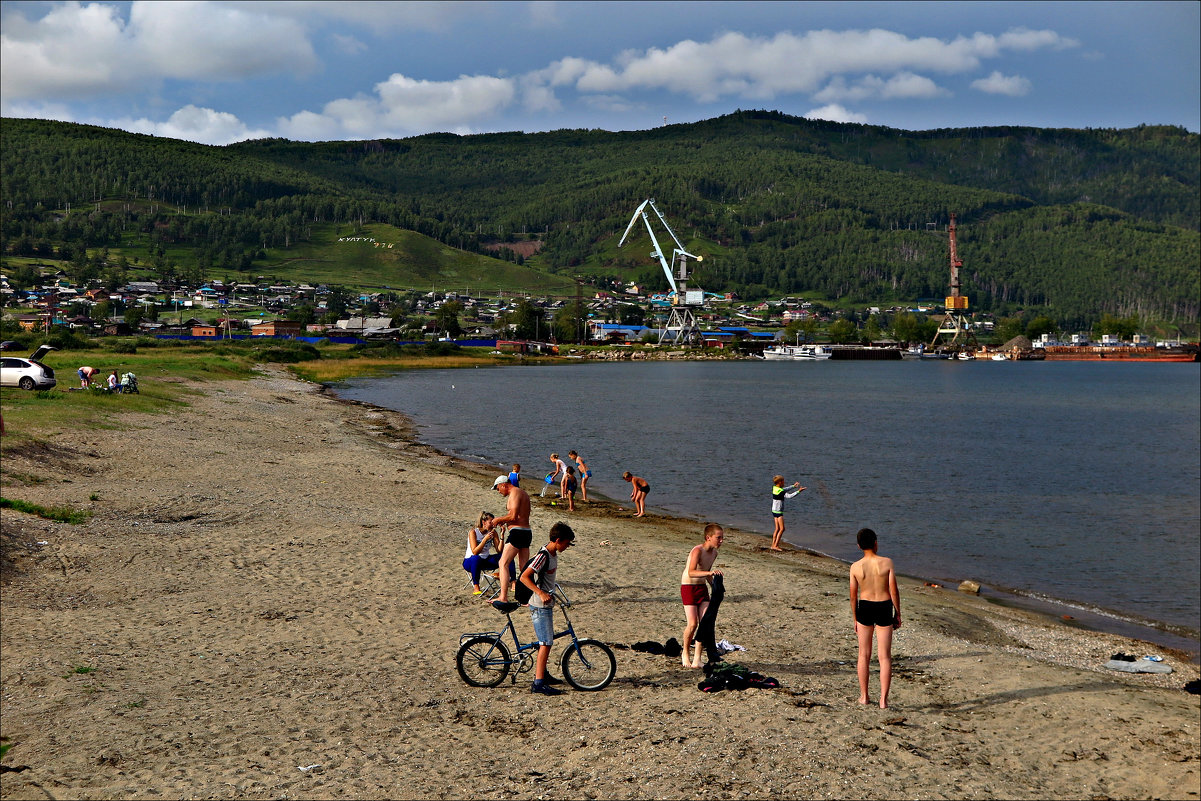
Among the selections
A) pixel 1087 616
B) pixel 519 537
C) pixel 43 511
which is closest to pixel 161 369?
pixel 43 511

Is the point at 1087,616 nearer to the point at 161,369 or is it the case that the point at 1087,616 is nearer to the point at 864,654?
the point at 864,654

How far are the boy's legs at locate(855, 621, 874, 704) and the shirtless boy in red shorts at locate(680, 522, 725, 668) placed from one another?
1.91 metres

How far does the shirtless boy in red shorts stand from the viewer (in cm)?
1162

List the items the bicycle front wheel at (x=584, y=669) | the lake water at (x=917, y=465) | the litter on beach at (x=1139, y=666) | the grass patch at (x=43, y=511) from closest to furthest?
the bicycle front wheel at (x=584, y=669), the litter on beach at (x=1139, y=666), the grass patch at (x=43, y=511), the lake water at (x=917, y=465)

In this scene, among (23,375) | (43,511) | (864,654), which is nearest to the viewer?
(864,654)

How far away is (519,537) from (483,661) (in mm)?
1620

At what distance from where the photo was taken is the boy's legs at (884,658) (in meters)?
10.8

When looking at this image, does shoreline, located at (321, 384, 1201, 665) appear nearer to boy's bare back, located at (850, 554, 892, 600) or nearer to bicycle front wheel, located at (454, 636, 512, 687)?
boy's bare back, located at (850, 554, 892, 600)

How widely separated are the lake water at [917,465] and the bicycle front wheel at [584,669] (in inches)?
567

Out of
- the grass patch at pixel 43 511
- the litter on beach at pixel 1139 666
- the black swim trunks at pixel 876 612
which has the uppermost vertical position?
the black swim trunks at pixel 876 612

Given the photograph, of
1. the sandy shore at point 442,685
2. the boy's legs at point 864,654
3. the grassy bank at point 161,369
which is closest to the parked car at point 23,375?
the grassy bank at point 161,369

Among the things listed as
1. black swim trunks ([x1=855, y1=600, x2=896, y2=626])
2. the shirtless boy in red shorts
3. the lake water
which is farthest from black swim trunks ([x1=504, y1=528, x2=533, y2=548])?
the lake water

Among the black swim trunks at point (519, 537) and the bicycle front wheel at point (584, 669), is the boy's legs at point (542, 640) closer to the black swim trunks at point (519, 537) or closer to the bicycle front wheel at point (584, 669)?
the bicycle front wheel at point (584, 669)

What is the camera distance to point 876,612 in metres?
10.6
